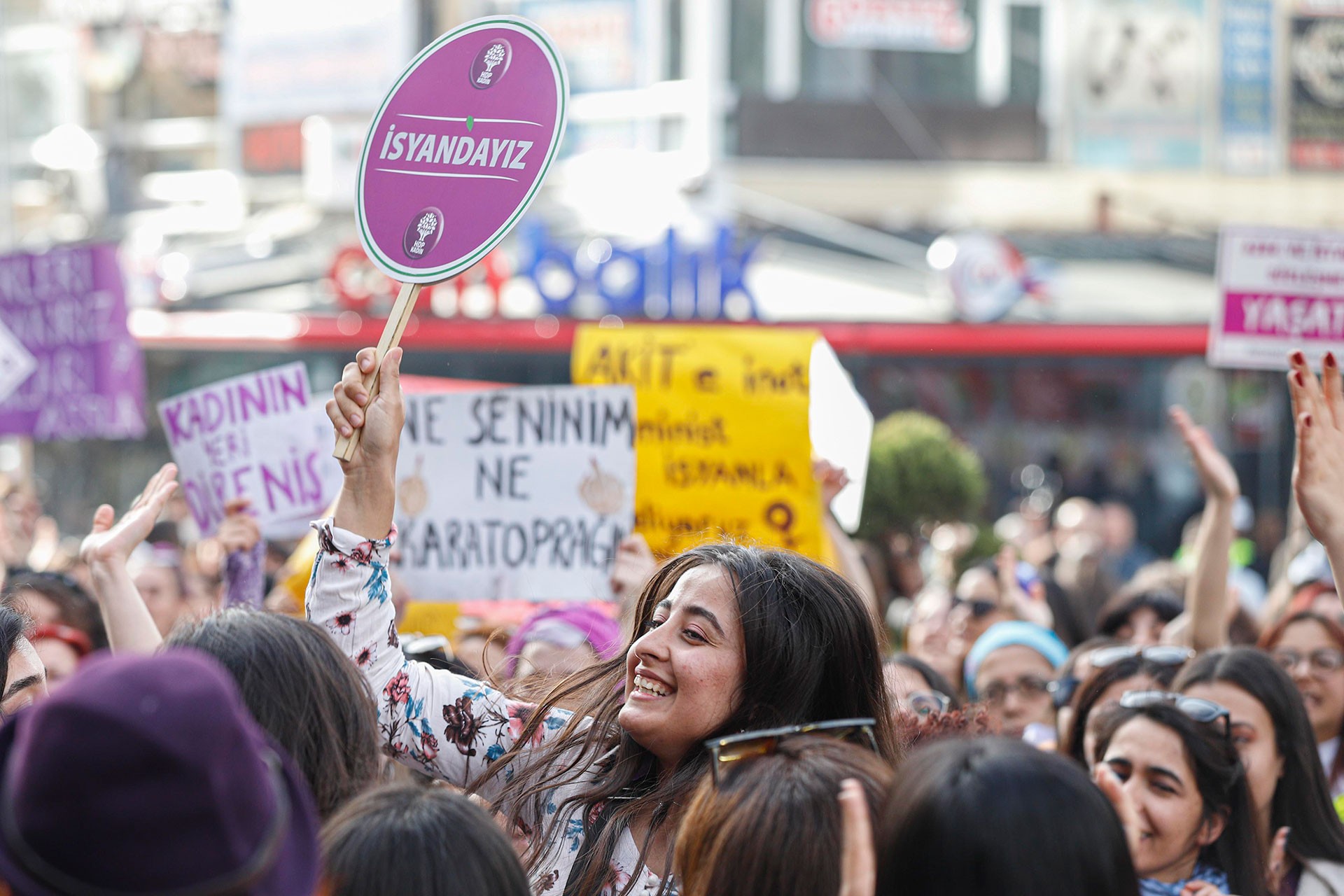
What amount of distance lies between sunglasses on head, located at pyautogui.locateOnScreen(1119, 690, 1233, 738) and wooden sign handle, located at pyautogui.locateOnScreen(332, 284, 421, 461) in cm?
179

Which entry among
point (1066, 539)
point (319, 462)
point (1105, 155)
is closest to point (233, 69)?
point (1105, 155)

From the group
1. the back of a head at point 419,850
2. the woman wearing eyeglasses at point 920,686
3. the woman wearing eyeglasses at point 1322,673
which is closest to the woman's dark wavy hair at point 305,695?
the back of a head at point 419,850

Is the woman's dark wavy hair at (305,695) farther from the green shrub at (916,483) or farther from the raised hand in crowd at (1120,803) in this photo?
the green shrub at (916,483)

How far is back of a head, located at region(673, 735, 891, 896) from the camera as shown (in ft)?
6.58

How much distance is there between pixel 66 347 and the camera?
23.8 feet

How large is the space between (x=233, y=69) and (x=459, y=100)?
20.9 metres

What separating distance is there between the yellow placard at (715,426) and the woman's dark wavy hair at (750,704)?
2.38 meters

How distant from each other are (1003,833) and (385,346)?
5.53ft

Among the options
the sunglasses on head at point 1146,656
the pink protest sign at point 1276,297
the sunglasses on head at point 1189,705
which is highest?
the pink protest sign at point 1276,297

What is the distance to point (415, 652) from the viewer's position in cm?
381

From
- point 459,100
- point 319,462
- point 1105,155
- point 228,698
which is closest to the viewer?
point 228,698

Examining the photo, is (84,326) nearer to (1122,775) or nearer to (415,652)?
(415,652)

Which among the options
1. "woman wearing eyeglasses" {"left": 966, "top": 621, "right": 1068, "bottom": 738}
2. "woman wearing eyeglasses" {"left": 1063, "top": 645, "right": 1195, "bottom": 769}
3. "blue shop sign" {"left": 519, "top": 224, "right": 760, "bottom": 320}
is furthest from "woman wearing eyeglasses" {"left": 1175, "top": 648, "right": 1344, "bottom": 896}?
"blue shop sign" {"left": 519, "top": 224, "right": 760, "bottom": 320}

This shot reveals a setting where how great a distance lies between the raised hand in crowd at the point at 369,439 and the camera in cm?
282
